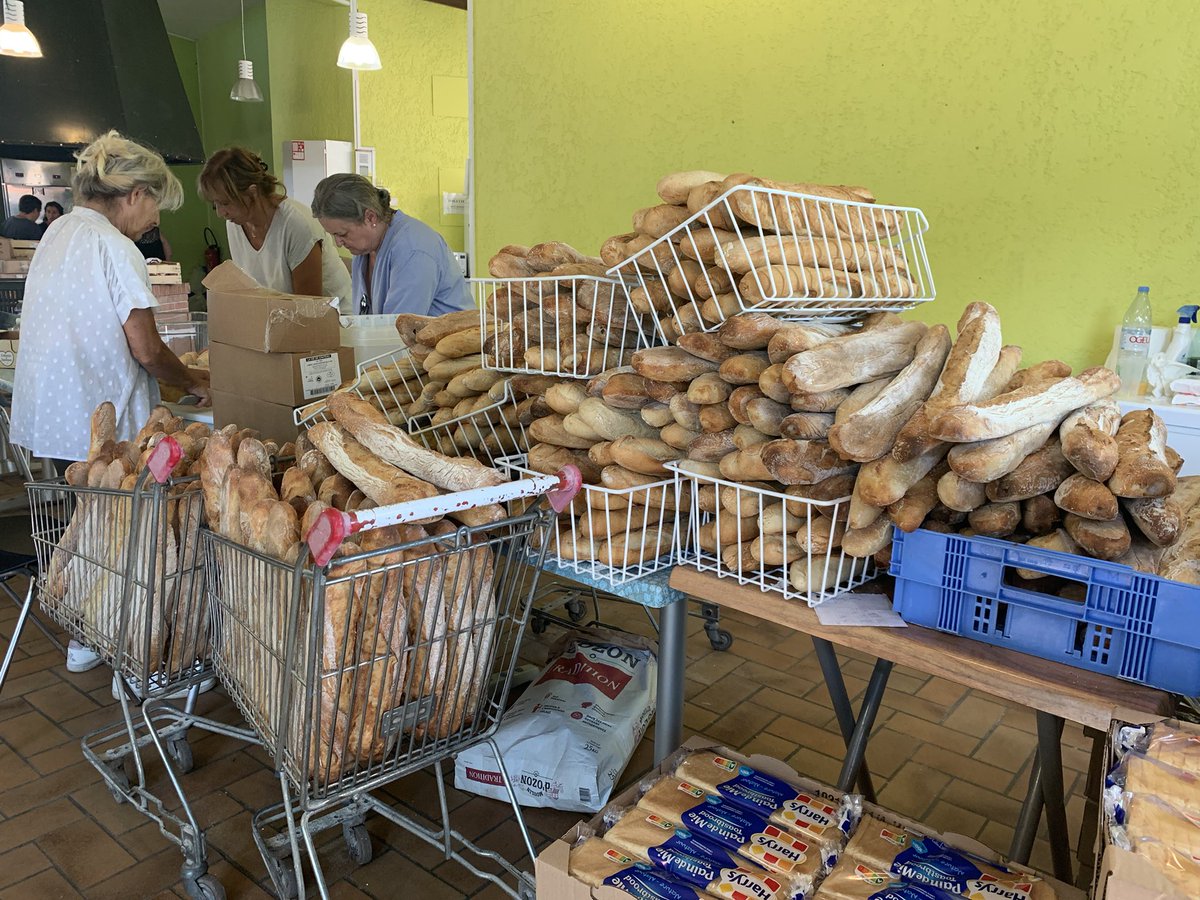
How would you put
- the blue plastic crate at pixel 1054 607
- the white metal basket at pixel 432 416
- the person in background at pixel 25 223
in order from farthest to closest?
the person in background at pixel 25 223 < the white metal basket at pixel 432 416 < the blue plastic crate at pixel 1054 607

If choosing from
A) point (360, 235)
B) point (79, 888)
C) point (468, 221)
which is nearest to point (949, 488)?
point (79, 888)

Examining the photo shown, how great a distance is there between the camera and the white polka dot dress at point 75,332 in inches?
109

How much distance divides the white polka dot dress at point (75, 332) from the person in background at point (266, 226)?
3.35 ft

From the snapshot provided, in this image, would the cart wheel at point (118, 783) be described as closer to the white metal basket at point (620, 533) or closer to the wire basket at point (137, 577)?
the wire basket at point (137, 577)

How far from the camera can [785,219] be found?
1.48 meters

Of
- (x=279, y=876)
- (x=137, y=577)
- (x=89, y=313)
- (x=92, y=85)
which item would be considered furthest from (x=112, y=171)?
(x=92, y=85)

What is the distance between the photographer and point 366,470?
5.43 ft

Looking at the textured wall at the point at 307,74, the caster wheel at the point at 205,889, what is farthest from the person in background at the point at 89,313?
the textured wall at the point at 307,74

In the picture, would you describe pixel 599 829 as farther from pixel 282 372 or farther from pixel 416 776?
pixel 282 372

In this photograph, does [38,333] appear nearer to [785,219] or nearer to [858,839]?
[785,219]

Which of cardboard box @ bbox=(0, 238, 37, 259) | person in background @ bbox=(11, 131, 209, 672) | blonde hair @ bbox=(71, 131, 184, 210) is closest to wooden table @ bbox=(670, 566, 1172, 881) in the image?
person in background @ bbox=(11, 131, 209, 672)

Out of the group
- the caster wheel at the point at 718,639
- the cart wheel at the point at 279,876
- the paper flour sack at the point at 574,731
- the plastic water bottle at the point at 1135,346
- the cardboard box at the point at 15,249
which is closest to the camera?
the cart wheel at the point at 279,876

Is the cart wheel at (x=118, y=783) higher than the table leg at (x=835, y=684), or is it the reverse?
the table leg at (x=835, y=684)

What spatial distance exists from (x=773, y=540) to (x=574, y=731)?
1037 mm
